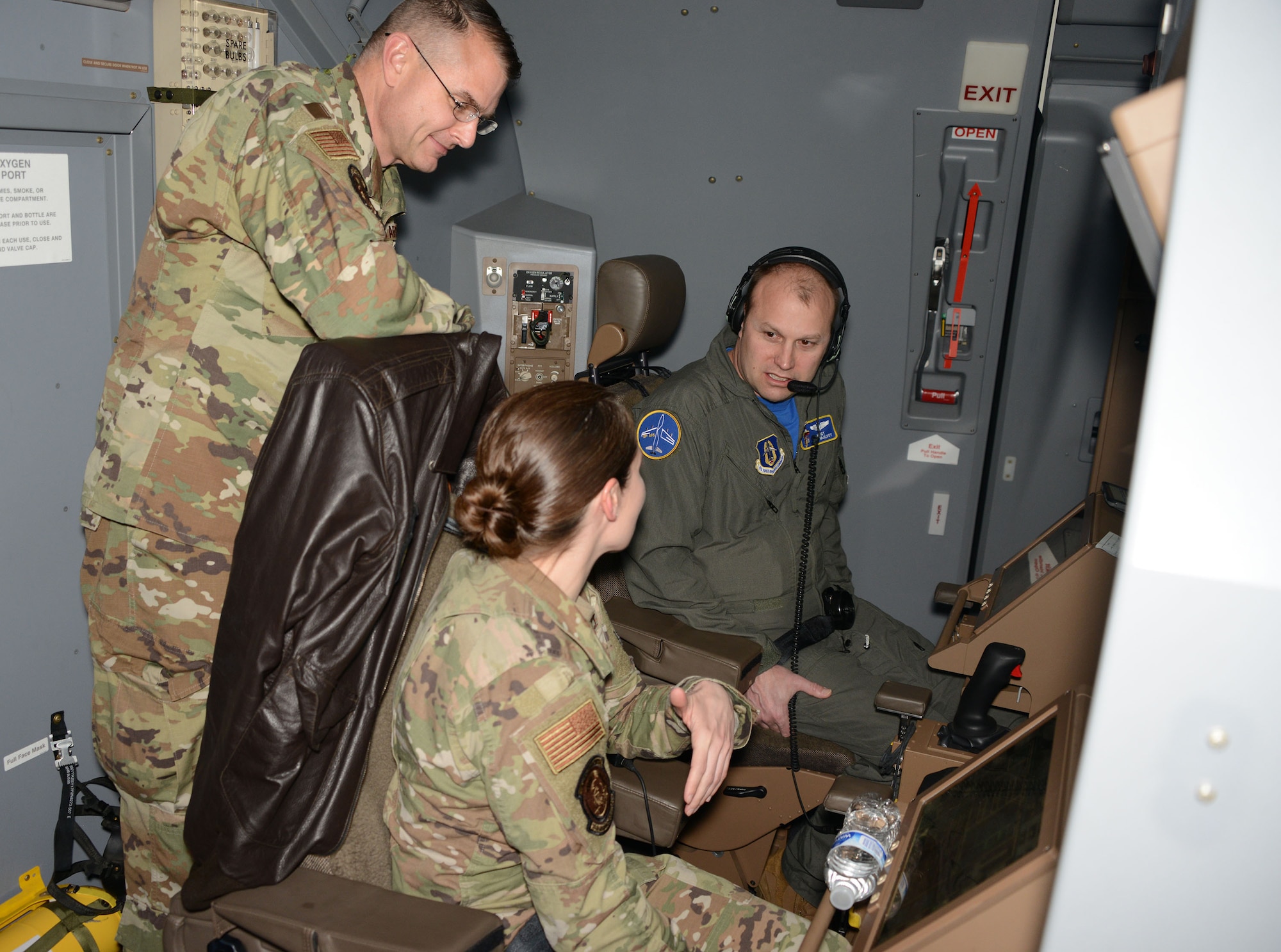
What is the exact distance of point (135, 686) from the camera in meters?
1.60

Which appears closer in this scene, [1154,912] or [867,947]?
[1154,912]

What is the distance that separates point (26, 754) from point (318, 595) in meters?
1.18

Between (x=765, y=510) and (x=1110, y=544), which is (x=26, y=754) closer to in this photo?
(x=765, y=510)

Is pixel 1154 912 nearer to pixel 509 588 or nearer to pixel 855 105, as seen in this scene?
pixel 509 588

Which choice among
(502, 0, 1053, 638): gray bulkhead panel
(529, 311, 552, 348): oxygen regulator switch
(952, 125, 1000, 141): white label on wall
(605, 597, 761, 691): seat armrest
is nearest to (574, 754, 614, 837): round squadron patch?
(605, 597, 761, 691): seat armrest

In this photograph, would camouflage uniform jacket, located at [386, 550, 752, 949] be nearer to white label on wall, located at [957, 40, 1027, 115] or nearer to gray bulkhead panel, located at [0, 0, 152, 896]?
gray bulkhead panel, located at [0, 0, 152, 896]

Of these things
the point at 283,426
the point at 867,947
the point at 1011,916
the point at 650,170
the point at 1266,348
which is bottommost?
the point at 867,947

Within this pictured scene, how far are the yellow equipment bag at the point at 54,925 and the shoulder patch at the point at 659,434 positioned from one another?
1.43 metres

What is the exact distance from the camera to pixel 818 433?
8.25 ft

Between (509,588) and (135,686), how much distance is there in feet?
2.56

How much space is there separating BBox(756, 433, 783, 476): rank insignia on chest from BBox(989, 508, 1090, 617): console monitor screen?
598 mm

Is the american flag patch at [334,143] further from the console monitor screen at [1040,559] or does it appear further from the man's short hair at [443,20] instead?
the console monitor screen at [1040,559]

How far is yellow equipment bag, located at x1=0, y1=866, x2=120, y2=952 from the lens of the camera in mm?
1799

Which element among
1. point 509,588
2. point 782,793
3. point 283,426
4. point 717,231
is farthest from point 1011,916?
point 717,231
